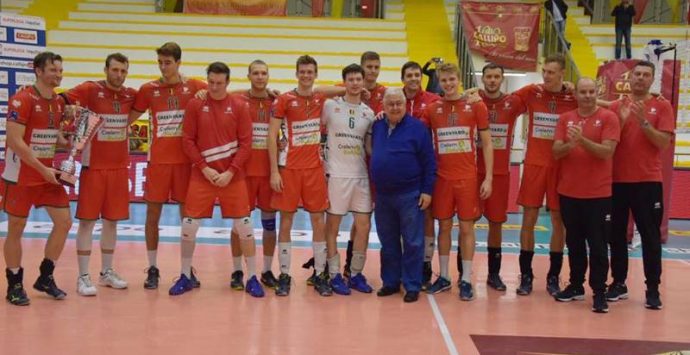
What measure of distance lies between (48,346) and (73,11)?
14224 millimetres

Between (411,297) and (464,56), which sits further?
(464,56)

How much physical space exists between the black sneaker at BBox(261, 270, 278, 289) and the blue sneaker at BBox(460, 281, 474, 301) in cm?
149

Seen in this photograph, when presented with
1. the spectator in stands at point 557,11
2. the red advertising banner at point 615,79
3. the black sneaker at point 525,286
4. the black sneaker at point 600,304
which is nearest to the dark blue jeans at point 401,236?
the black sneaker at point 525,286

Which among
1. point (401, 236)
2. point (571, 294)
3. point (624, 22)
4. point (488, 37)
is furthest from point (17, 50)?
point (624, 22)

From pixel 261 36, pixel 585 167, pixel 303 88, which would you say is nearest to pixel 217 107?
pixel 303 88

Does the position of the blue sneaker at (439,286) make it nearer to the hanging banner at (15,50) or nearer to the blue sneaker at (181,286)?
the blue sneaker at (181,286)

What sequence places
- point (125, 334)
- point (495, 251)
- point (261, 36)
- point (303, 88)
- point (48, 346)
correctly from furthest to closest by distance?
point (261, 36)
point (495, 251)
point (303, 88)
point (125, 334)
point (48, 346)

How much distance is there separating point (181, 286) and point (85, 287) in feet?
2.37

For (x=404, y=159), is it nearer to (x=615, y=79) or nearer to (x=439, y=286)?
(x=439, y=286)

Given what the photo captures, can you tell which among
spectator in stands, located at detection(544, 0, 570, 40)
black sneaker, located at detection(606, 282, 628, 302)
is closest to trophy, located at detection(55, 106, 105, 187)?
black sneaker, located at detection(606, 282, 628, 302)

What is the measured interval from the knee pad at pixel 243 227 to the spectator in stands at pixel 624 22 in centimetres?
1118

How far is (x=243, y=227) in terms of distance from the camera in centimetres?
513

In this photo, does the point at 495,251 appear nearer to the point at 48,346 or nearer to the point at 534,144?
the point at 534,144

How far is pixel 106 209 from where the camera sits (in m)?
5.15
